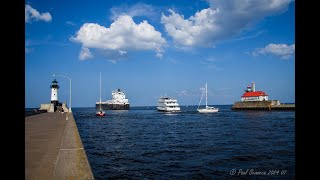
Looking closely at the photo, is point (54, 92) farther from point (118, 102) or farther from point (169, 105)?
point (118, 102)

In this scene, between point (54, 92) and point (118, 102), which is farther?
point (118, 102)

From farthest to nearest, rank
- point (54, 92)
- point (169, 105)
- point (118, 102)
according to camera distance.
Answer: point (118, 102)
point (169, 105)
point (54, 92)

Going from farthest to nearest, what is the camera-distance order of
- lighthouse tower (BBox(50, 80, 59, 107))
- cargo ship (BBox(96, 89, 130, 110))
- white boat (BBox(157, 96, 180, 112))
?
1. cargo ship (BBox(96, 89, 130, 110))
2. white boat (BBox(157, 96, 180, 112))
3. lighthouse tower (BBox(50, 80, 59, 107))

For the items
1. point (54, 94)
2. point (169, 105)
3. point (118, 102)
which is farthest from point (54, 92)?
point (118, 102)

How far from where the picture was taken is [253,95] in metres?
108

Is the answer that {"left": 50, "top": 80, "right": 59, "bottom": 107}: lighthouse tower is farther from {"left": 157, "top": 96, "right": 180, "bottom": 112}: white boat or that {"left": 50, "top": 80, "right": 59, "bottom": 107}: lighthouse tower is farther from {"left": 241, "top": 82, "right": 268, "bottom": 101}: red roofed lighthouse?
{"left": 241, "top": 82, "right": 268, "bottom": 101}: red roofed lighthouse

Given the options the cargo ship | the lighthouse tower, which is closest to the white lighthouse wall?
the lighthouse tower

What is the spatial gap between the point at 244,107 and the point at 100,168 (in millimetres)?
103432

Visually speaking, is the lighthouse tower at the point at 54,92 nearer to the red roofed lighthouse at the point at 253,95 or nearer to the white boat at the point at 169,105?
the white boat at the point at 169,105

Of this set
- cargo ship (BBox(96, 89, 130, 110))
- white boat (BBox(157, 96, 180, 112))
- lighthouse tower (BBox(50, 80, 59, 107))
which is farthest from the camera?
cargo ship (BBox(96, 89, 130, 110))

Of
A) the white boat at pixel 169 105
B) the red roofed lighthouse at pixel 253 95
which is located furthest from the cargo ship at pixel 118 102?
the red roofed lighthouse at pixel 253 95

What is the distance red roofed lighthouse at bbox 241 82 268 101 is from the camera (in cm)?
10509
